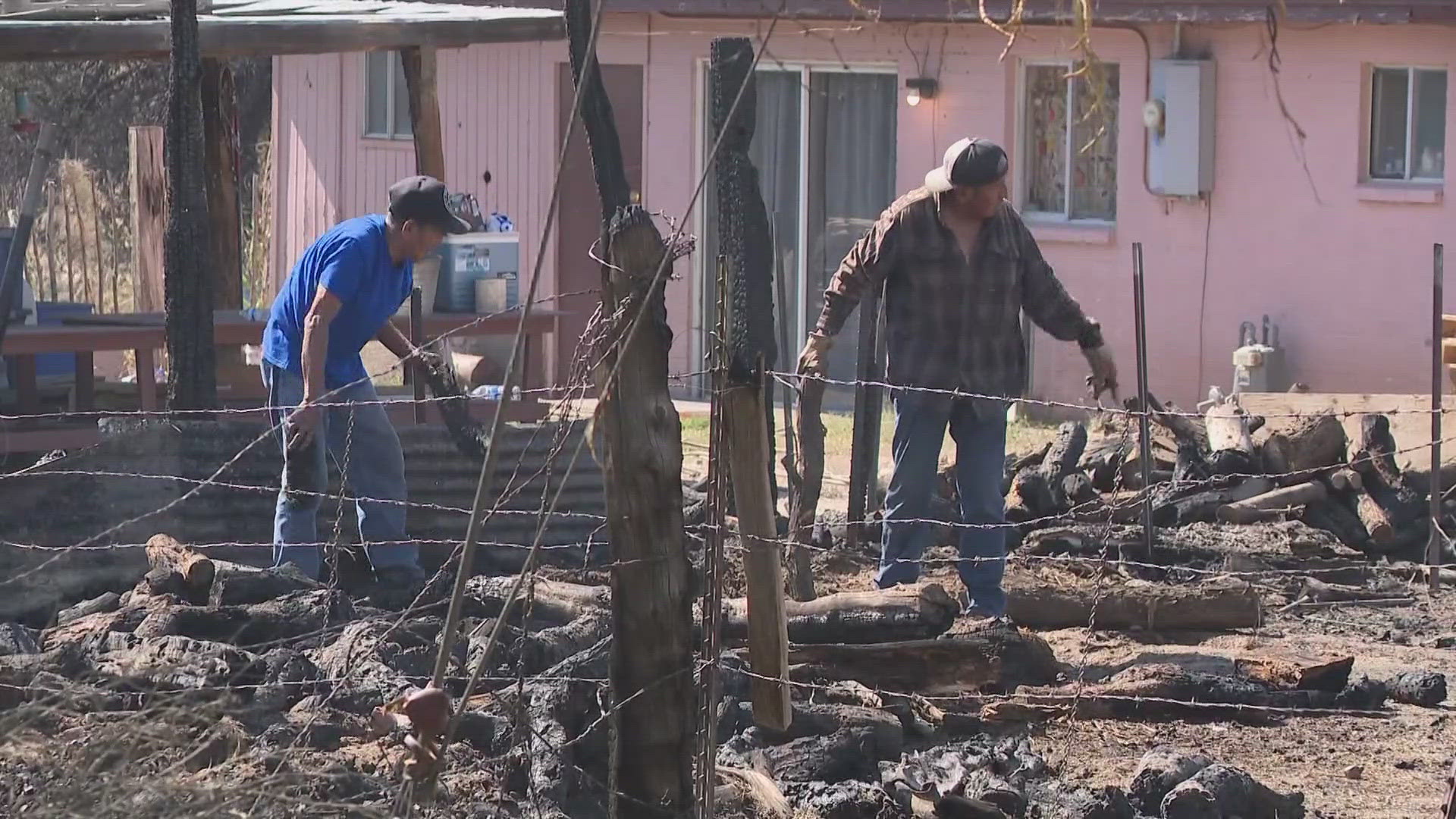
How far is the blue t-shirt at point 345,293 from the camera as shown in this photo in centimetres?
759

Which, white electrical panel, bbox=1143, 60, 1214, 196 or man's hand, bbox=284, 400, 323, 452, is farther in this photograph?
white electrical panel, bbox=1143, 60, 1214, 196

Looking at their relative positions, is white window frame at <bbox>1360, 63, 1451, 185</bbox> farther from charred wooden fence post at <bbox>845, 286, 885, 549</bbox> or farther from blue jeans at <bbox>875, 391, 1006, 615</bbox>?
blue jeans at <bbox>875, 391, 1006, 615</bbox>

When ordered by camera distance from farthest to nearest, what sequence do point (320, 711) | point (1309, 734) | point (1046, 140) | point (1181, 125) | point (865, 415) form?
point (1046, 140), point (1181, 125), point (865, 415), point (1309, 734), point (320, 711)

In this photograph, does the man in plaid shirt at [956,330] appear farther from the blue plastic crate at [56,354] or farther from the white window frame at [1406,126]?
the white window frame at [1406,126]

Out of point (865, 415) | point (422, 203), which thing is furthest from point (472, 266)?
point (422, 203)

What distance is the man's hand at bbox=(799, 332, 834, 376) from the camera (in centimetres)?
732

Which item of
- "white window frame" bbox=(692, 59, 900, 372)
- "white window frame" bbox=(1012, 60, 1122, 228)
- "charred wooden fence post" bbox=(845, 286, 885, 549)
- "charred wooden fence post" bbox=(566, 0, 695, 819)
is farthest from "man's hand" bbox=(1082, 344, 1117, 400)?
"white window frame" bbox=(692, 59, 900, 372)

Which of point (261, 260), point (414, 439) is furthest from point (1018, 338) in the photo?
point (261, 260)

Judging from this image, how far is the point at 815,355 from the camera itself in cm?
738

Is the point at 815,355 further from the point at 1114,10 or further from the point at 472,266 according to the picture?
the point at 1114,10

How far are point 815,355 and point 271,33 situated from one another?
5.14 m

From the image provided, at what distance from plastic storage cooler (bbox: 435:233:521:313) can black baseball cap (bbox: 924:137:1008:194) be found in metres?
4.46

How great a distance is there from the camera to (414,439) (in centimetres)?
979

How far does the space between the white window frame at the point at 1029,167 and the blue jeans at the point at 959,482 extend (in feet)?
24.9
